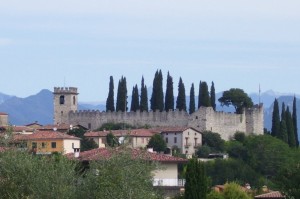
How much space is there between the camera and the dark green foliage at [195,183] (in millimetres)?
49719

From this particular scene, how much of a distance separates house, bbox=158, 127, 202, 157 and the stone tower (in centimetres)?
1411

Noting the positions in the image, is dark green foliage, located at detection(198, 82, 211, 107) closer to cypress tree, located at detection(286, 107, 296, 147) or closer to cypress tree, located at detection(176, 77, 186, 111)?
cypress tree, located at detection(176, 77, 186, 111)

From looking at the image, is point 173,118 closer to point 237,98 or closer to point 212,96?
point 212,96

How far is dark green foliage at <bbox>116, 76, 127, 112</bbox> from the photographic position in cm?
11144

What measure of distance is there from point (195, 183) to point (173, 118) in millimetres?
60334

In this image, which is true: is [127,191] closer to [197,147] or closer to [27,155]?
[27,155]

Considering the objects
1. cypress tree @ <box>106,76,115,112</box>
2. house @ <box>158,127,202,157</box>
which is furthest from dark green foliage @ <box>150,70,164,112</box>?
house @ <box>158,127,202,157</box>

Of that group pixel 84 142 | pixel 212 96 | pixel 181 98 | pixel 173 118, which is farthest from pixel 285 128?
pixel 84 142

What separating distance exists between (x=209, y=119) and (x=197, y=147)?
682 cm

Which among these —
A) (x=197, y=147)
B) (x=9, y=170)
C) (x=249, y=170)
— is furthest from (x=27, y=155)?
(x=197, y=147)

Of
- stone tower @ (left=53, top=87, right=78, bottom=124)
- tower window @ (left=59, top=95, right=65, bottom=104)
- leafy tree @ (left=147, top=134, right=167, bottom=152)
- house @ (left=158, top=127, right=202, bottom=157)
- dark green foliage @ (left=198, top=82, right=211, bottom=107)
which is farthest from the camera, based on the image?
tower window @ (left=59, top=95, right=65, bottom=104)

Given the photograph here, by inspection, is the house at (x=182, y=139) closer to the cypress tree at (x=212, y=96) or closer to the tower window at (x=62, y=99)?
the cypress tree at (x=212, y=96)

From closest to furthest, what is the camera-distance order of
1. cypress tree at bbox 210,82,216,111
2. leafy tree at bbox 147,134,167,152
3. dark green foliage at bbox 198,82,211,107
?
1. leafy tree at bbox 147,134,167,152
2. dark green foliage at bbox 198,82,211,107
3. cypress tree at bbox 210,82,216,111

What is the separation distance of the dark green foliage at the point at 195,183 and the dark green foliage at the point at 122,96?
60372 mm
